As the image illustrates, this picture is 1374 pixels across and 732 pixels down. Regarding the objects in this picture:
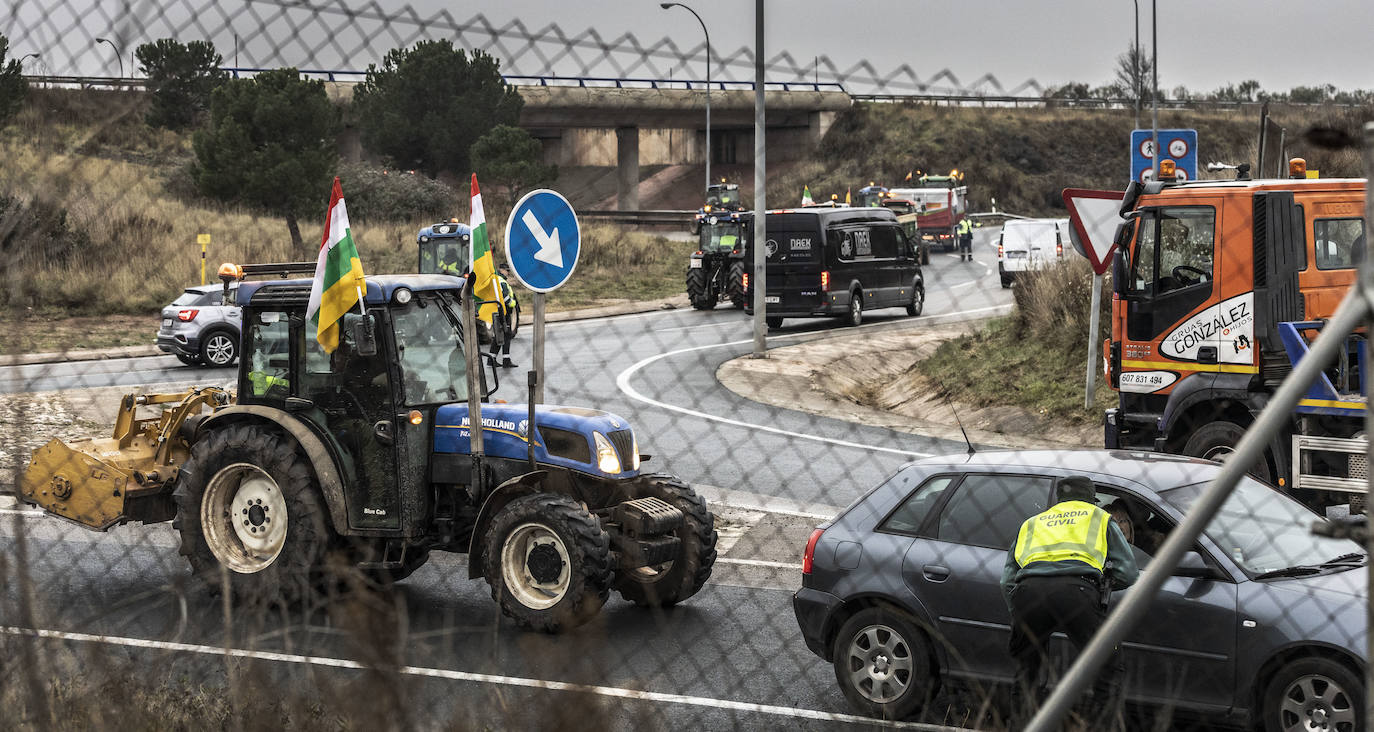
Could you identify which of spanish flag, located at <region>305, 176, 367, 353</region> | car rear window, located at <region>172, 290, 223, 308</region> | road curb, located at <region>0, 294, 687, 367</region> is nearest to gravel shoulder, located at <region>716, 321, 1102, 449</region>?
road curb, located at <region>0, 294, 687, 367</region>

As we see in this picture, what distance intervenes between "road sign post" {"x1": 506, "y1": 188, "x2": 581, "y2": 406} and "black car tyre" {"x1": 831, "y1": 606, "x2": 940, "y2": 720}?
2.52m

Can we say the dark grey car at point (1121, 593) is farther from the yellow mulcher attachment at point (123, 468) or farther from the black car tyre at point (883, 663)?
the yellow mulcher attachment at point (123, 468)

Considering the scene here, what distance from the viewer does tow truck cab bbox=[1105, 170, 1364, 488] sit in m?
11.4

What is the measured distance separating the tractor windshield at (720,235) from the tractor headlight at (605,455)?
2488cm

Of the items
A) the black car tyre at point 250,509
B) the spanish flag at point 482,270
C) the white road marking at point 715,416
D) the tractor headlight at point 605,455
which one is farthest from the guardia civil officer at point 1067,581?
the white road marking at point 715,416

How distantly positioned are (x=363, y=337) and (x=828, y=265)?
65.8ft

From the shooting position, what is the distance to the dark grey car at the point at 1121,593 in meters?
5.90

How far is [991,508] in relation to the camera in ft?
22.0

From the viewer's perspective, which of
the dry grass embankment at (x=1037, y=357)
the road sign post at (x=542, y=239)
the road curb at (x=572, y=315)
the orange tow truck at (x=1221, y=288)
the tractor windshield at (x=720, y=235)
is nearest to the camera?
the road sign post at (x=542, y=239)

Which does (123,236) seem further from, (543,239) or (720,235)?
(720,235)

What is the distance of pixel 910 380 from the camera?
2089cm

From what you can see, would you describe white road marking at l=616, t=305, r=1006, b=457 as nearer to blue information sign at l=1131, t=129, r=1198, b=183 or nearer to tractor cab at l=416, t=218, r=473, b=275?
tractor cab at l=416, t=218, r=473, b=275

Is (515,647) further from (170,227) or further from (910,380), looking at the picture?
(170,227)

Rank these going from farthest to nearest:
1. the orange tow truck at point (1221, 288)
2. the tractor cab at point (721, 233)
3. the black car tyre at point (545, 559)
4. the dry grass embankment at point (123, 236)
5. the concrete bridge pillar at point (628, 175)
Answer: the concrete bridge pillar at point (628, 175) < the tractor cab at point (721, 233) < the orange tow truck at point (1221, 288) < the black car tyre at point (545, 559) < the dry grass embankment at point (123, 236)
